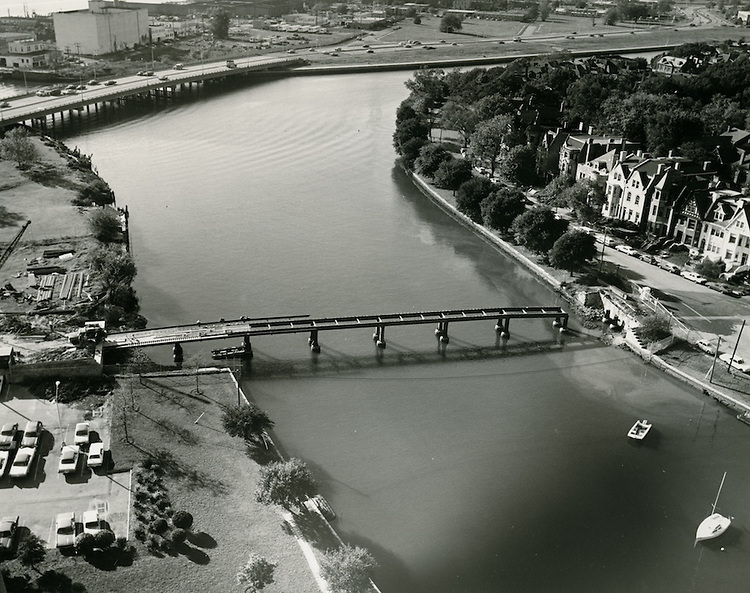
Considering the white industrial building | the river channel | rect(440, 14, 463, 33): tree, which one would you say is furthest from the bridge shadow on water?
rect(440, 14, 463, 33): tree

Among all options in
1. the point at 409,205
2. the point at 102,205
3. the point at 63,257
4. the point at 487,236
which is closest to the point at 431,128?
the point at 409,205

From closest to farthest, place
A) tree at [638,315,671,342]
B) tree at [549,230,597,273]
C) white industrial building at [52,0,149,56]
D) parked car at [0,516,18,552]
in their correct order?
parked car at [0,516,18,552], tree at [638,315,671,342], tree at [549,230,597,273], white industrial building at [52,0,149,56]

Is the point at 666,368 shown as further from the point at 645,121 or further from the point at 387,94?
the point at 387,94

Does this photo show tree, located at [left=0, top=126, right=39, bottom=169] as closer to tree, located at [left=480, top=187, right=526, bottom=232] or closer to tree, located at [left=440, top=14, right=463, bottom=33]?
tree, located at [left=480, top=187, right=526, bottom=232]

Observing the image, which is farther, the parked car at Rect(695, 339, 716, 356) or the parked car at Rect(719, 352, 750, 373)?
the parked car at Rect(695, 339, 716, 356)

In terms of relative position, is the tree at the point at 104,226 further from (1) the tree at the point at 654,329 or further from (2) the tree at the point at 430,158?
(1) the tree at the point at 654,329

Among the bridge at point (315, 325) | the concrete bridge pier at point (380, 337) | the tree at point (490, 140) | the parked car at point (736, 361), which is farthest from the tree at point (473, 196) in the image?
the parked car at point (736, 361)
